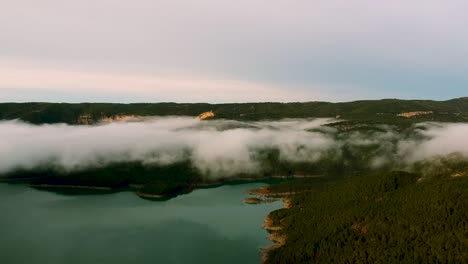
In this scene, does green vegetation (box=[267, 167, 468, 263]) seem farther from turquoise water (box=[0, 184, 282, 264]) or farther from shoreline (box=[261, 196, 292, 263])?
turquoise water (box=[0, 184, 282, 264])

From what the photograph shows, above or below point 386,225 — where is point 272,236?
below

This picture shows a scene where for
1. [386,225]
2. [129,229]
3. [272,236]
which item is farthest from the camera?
[129,229]

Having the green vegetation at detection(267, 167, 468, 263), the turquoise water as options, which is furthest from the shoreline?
the turquoise water

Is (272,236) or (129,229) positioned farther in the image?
(129,229)

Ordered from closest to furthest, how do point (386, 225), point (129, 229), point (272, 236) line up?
point (386, 225) < point (272, 236) < point (129, 229)

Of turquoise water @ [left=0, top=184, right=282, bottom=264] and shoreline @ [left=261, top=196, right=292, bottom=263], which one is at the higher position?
shoreline @ [left=261, top=196, right=292, bottom=263]

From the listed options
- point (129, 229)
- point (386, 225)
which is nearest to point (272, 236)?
point (386, 225)

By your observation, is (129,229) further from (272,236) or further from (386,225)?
(386,225)

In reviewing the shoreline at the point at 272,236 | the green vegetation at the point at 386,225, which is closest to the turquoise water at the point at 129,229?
the shoreline at the point at 272,236
